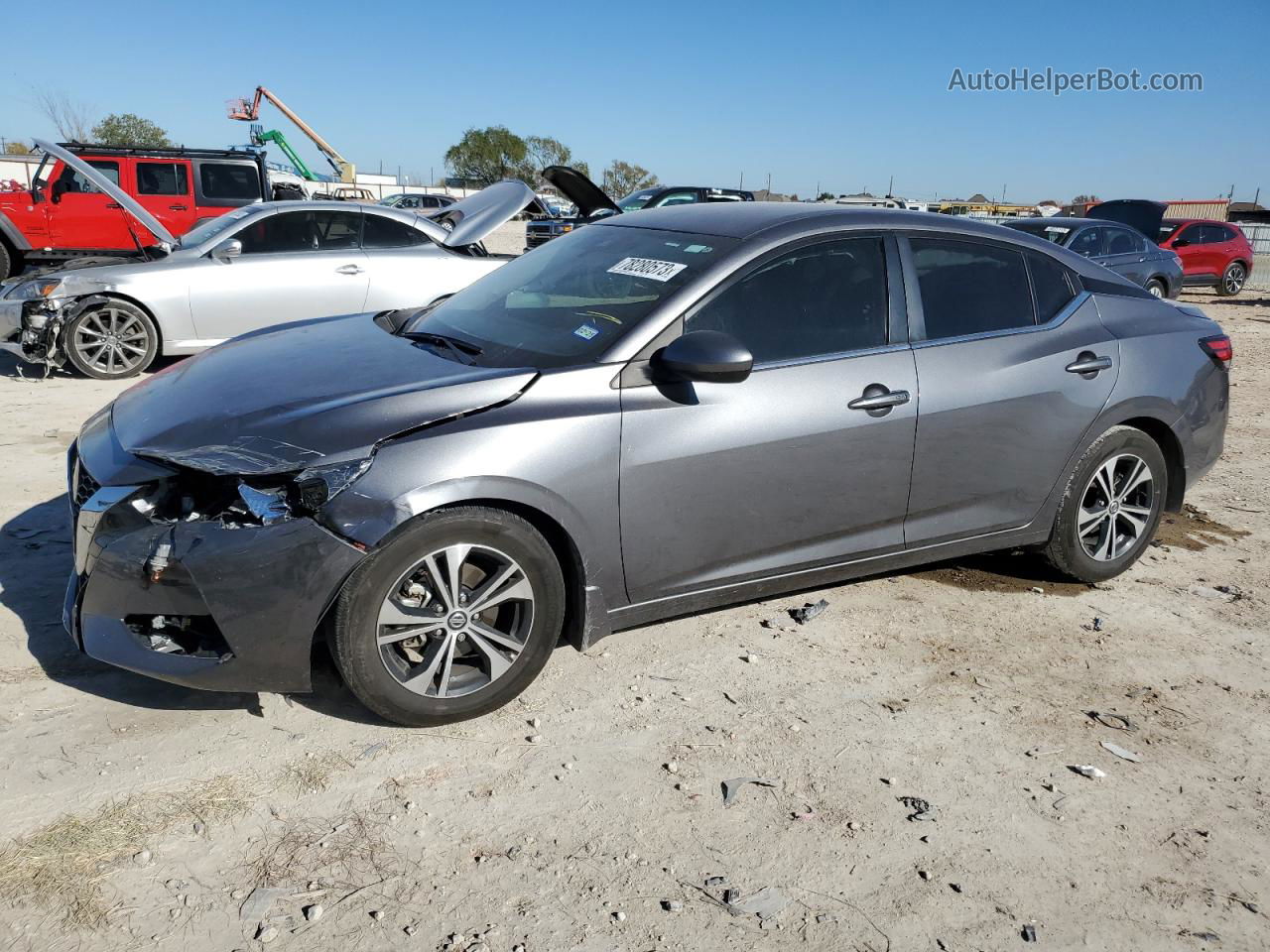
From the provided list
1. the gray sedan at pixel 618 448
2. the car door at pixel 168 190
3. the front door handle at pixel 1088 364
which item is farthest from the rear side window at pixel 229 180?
the front door handle at pixel 1088 364

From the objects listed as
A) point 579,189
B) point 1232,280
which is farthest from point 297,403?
point 1232,280

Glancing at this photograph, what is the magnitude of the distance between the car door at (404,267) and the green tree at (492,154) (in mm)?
61062

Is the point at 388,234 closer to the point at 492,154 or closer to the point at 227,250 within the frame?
the point at 227,250

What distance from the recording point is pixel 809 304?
3.87 meters

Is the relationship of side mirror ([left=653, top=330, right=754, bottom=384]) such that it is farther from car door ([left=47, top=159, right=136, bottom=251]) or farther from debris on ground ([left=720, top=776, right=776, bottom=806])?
car door ([left=47, top=159, right=136, bottom=251])

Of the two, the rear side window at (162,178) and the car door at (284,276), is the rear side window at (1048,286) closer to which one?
the car door at (284,276)

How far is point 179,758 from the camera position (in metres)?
3.10

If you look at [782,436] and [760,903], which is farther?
[782,436]

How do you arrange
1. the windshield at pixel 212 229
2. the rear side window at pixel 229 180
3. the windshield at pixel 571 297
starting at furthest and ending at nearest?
Answer: the rear side window at pixel 229 180 < the windshield at pixel 212 229 < the windshield at pixel 571 297

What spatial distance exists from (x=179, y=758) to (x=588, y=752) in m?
1.26

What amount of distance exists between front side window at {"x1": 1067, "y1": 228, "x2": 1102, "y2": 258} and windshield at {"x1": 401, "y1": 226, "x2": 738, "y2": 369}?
1103 cm

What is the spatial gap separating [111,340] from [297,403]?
6334 millimetres

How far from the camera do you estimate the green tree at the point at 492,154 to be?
6788cm

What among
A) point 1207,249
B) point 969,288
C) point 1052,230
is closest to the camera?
point 969,288
